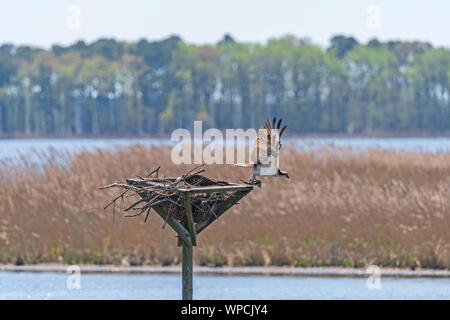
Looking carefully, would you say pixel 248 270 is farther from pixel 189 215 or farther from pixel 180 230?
pixel 189 215

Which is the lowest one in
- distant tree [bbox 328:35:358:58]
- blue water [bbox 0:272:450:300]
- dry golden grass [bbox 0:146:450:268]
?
blue water [bbox 0:272:450:300]

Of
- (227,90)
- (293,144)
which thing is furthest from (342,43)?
(293,144)

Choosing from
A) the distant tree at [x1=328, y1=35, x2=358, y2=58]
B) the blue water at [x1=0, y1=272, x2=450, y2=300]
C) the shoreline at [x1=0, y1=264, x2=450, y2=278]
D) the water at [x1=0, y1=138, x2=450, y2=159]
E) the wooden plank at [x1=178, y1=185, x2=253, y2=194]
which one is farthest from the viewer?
the distant tree at [x1=328, y1=35, x2=358, y2=58]

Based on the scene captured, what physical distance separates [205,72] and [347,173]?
223 feet

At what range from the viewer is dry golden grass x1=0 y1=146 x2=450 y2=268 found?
1527cm

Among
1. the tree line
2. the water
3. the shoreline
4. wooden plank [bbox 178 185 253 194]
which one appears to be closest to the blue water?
the shoreline

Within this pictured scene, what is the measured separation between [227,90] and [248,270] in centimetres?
6824

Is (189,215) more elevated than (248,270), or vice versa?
(189,215)

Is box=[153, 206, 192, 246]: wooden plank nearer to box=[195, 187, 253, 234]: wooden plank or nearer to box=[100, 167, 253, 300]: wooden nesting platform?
box=[100, 167, 253, 300]: wooden nesting platform

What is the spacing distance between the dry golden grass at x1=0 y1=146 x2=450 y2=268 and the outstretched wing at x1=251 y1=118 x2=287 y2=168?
8236 millimetres

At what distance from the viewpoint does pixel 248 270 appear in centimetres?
Result: 1506

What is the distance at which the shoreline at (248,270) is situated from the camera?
48.6ft
